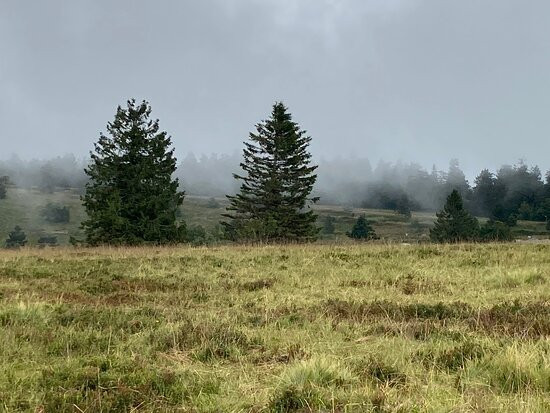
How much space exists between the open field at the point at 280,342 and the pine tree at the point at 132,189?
25.6m

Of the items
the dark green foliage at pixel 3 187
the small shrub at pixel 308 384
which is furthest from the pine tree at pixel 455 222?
the dark green foliage at pixel 3 187

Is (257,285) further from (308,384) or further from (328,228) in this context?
(328,228)

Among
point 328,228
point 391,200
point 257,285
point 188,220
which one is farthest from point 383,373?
point 391,200

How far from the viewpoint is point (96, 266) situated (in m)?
15.0

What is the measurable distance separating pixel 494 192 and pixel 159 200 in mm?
116487

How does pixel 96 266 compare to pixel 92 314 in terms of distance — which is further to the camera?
pixel 96 266

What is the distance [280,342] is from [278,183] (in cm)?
4240

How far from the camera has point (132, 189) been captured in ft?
130

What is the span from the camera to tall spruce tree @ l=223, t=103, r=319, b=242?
4744 cm

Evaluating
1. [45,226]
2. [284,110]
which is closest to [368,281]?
[284,110]

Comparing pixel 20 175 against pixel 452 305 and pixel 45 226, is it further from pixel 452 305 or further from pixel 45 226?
pixel 452 305

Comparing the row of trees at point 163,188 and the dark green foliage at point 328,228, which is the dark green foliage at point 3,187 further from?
the row of trees at point 163,188

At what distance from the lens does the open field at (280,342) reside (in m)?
4.11

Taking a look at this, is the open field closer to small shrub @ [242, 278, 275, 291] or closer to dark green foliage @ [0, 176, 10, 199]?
small shrub @ [242, 278, 275, 291]
